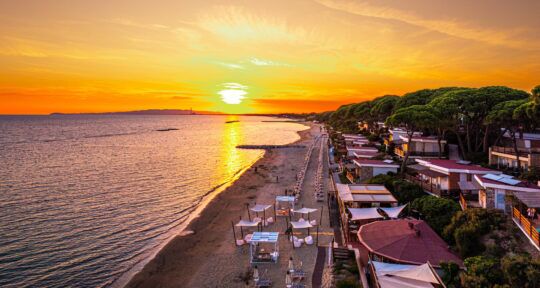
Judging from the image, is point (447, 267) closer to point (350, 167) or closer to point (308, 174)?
point (350, 167)

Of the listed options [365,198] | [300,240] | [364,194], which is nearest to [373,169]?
[364,194]

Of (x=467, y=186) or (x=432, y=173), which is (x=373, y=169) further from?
(x=467, y=186)

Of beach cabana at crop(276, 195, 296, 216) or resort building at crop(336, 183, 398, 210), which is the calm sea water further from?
resort building at crop(336, 183, 398, 210)

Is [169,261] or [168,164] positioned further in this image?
[168,164]

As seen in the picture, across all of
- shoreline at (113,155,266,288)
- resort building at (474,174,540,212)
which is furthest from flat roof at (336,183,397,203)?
shoreline at (113,155,266,288)

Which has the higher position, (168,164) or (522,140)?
(522,140)

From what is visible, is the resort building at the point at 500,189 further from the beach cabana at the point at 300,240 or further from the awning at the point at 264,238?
the awning at the point at 264,238

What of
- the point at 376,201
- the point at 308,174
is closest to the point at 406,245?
the point at 376,201
